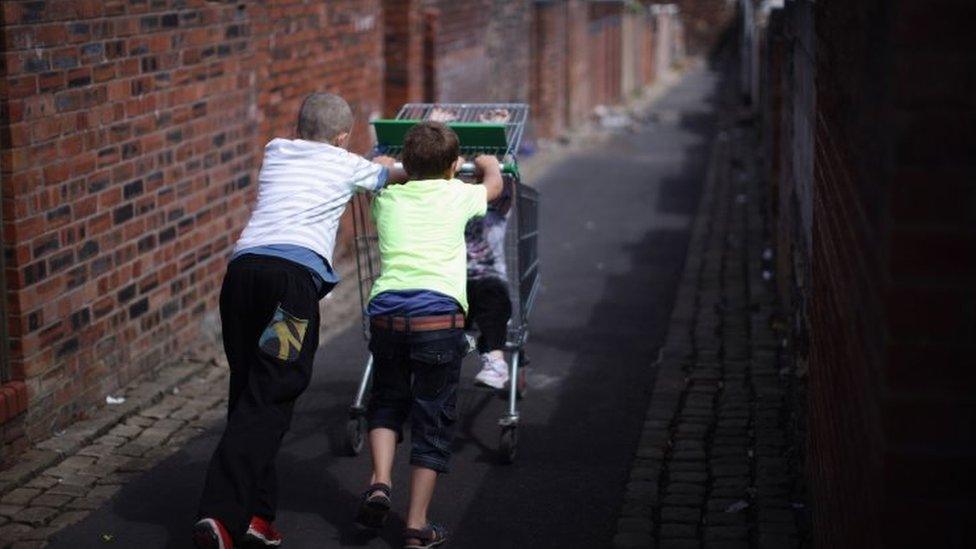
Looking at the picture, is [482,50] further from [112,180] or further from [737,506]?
[737,506]

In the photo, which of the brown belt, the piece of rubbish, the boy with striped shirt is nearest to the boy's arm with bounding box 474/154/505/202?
the boy with striped shirt

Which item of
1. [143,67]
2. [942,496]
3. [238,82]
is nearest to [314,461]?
[143,67]

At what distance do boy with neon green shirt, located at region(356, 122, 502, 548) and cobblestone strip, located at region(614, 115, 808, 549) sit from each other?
2.60 ft

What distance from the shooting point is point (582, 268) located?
38.1ft

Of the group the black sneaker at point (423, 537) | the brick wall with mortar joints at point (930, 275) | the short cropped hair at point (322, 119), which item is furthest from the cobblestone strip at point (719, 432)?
the brick wall with mortar joints at point (930, 275)

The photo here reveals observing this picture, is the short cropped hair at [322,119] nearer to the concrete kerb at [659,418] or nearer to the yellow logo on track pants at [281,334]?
the yellow logo on track pants at [281,334]

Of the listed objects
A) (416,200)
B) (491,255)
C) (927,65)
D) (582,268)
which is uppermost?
(927,65)

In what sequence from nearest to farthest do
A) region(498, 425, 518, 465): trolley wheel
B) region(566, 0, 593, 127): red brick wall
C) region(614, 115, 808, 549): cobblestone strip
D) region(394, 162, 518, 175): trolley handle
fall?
region(614, 115, 808, 549): cobblestone strip
region(394, 162, 518, 175): trolley handle
region(498, 425, 518, 465): trolley wheel
region(566, 0, 593, 127): red brick wall

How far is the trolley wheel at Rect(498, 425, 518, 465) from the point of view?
621 centimetres

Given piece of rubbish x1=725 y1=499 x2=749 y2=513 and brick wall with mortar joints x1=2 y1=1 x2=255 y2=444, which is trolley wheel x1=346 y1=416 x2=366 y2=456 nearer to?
brick wall with mortar joints x1=2 y1=1 x2=255 y2=444

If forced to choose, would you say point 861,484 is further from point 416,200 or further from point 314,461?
point 314,461

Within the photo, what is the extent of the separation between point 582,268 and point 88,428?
5594 mm

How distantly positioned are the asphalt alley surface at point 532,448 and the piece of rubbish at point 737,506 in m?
0.45

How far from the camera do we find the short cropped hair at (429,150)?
517cm
